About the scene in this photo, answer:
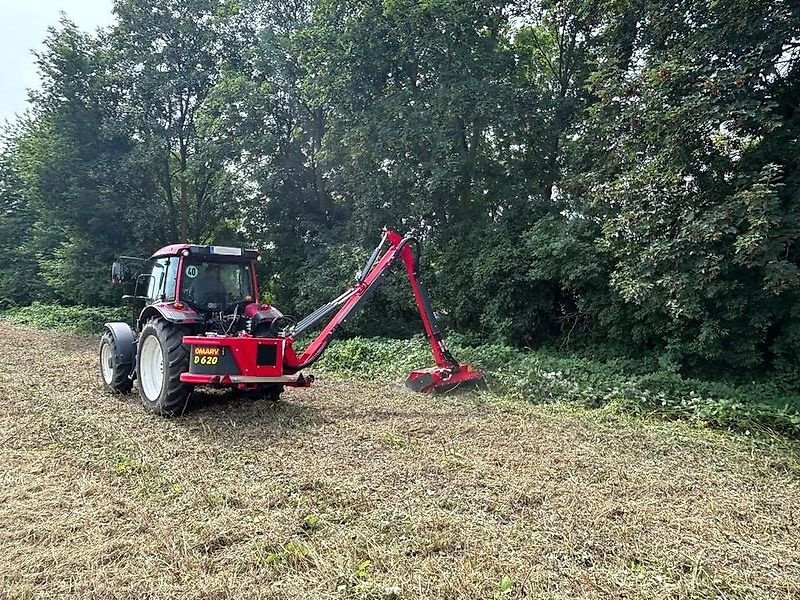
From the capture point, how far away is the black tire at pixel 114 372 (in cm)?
654

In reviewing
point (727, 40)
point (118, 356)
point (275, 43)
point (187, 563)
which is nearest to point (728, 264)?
point (727, 40)

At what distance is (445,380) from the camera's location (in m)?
6.77

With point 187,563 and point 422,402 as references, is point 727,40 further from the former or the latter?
point 187,563

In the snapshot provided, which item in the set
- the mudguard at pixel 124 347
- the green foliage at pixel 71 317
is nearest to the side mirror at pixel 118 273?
the mudguard at pixel 124 347

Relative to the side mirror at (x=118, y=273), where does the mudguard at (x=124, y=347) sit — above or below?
below

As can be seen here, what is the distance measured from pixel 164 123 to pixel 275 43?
16.7ft

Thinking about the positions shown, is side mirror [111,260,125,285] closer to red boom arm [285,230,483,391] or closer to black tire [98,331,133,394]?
black tire [98,331,133,394]

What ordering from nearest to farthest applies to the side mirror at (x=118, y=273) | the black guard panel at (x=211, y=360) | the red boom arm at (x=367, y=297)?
1. the black guard panel at (x=211, y=360)
2. the red boom arm at (x=367, y=297)
3. the side mirror at (x=118, y=273)

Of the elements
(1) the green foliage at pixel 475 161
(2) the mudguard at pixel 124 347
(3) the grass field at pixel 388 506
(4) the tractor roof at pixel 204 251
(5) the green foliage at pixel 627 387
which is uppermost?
(1) the green foliage at pixel 475 161

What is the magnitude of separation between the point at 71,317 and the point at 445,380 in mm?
16061

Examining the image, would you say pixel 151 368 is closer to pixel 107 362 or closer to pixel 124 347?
pixel 124 347

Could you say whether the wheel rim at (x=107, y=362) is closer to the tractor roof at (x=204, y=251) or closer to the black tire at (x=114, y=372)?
the black tire at (x=114, y=372)

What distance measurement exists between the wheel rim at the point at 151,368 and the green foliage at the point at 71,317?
36.8ft

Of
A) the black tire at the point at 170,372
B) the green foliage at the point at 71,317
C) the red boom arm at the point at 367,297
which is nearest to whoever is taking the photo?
the black tire at the point at 170,372
